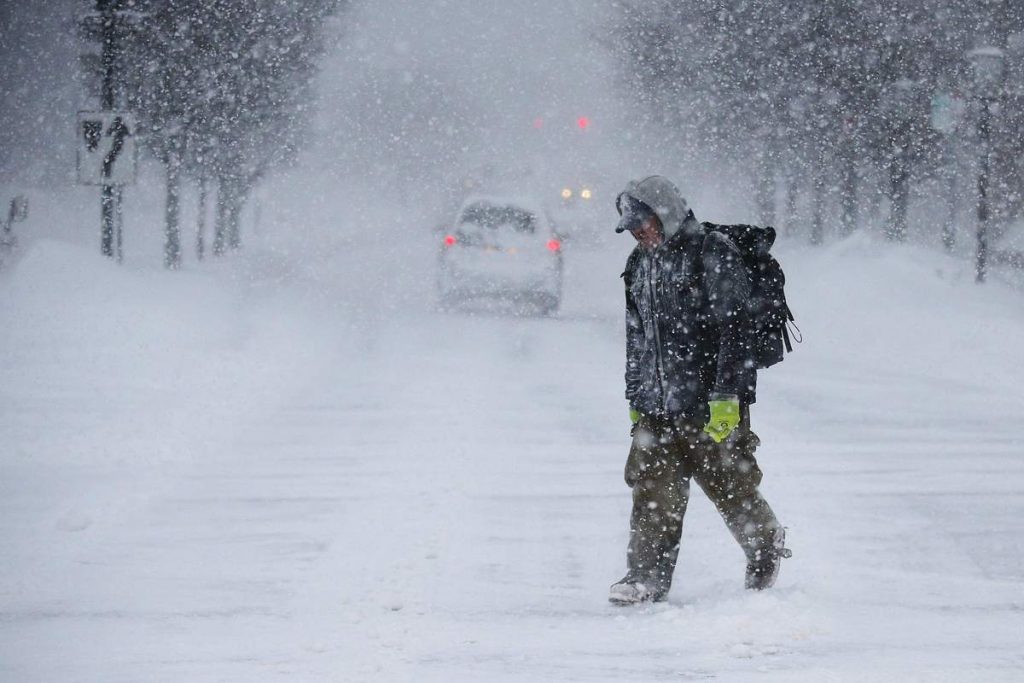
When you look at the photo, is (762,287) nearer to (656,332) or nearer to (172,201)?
(656,332)

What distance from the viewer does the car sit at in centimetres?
2002

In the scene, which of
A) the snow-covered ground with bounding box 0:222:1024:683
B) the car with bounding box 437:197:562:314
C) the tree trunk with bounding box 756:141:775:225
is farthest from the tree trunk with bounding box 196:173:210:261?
the tree trunk with bounding box 756:141:775:225

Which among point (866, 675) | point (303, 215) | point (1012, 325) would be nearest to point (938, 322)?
point (1012, 325)

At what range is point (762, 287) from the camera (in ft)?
16.8

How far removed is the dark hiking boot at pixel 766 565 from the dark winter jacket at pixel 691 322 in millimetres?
570

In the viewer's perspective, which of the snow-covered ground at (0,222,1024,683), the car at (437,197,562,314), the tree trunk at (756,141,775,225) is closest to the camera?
the snow-covered ground at (0,222,1024,683)

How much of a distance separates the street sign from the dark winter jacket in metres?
13.1

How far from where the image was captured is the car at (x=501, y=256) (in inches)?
788

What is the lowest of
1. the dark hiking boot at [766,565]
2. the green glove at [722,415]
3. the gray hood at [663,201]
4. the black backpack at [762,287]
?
the dark hiking boot at [766,565]

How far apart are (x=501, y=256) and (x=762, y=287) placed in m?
15.0

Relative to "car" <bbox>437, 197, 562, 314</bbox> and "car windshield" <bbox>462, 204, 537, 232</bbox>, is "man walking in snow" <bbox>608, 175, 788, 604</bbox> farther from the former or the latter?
"car windshield" <bbox>462, 204, 537, 232</bbox>

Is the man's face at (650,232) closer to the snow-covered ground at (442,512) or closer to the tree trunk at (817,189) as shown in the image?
the snow-covered ground at (442,512)

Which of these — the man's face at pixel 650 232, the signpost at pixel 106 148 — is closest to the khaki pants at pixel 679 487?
the man's face at pixel 650 232

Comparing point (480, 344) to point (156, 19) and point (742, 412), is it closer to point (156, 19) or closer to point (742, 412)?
point (156, 19)
